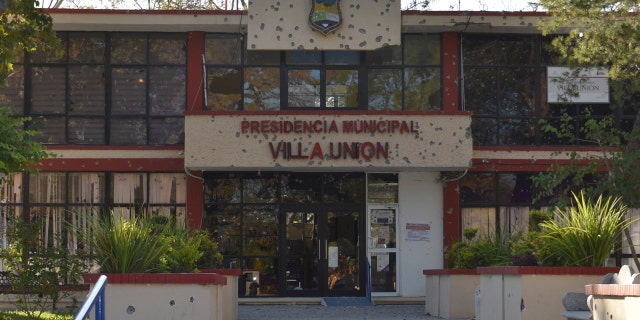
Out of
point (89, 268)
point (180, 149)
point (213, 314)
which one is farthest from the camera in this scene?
point (180, 149)

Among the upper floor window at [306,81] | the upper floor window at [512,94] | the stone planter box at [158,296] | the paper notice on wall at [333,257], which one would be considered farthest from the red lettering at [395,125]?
the stone planter box at [158,296]

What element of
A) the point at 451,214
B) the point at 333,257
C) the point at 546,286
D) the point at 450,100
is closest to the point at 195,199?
the point at 333,257

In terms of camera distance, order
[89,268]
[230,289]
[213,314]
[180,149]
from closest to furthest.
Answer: [213,314] → [230,289] → [89,268] → [180,149]

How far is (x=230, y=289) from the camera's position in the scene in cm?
2055

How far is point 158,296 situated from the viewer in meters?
14.8

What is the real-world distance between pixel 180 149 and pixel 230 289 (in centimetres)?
803

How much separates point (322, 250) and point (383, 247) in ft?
5.19

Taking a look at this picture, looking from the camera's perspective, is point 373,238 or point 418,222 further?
point 373,238

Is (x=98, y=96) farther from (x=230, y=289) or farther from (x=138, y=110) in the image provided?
(x=230, y=289)

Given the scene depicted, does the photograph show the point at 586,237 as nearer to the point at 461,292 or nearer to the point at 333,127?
the point at 461,292

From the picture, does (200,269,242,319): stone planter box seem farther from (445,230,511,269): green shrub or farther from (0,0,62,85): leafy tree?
(0,0,62,85): leafy tree

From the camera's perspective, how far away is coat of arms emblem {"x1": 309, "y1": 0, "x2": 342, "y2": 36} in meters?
27.2

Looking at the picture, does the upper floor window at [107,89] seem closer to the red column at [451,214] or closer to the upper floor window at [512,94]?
the red column at [451,214]

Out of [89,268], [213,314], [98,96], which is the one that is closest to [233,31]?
[98,96]
